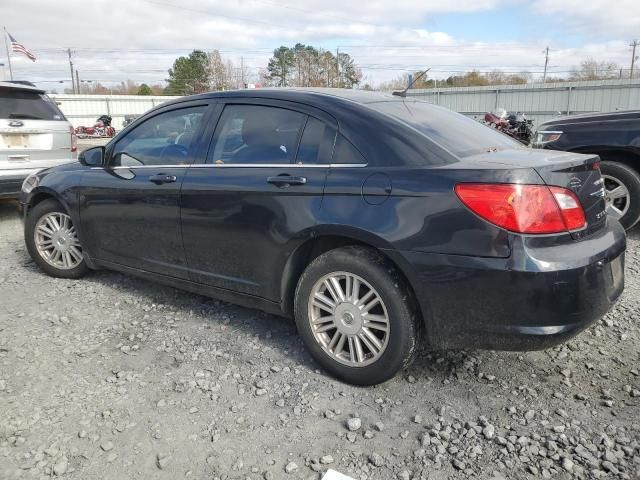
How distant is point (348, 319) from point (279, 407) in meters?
0.59

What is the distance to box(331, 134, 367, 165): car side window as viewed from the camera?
277 centimetres

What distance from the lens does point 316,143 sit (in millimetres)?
2967

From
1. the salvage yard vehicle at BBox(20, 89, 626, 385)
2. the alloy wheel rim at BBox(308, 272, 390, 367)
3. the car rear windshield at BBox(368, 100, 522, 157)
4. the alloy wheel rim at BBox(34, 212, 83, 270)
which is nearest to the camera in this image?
the salvage yard vehicle at BBox(20, 89, 626, 385)

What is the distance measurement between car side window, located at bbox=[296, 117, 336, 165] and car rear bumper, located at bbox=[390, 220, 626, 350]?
769 millimetres

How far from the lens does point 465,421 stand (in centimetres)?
252

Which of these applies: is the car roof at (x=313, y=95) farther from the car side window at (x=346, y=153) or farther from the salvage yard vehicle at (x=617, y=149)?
the salvage yard vehicle at (x=617, y=149)

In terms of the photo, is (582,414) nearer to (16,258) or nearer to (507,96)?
(16,258)

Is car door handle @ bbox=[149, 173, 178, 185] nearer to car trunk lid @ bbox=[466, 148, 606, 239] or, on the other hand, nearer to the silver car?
car trunk lid @ bbox=[466, 148, 606, 239]

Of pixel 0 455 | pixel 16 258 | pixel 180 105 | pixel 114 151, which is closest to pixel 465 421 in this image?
pixel 0 455

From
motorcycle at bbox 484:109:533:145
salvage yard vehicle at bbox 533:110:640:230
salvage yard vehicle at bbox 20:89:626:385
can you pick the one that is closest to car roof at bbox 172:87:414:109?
salvage yard vehicle at bbox 20:89:626:385

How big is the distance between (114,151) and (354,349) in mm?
2588

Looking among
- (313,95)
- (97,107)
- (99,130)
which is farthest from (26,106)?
(97,107)

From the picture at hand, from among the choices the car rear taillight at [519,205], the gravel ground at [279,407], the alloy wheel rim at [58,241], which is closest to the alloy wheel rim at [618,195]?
the gravel ground at [279,407]

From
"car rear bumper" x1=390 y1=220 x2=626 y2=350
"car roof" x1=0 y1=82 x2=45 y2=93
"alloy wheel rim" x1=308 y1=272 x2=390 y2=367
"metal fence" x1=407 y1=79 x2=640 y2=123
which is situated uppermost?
"metal fence" x1=407 y1=79 x2=640 y2=123
